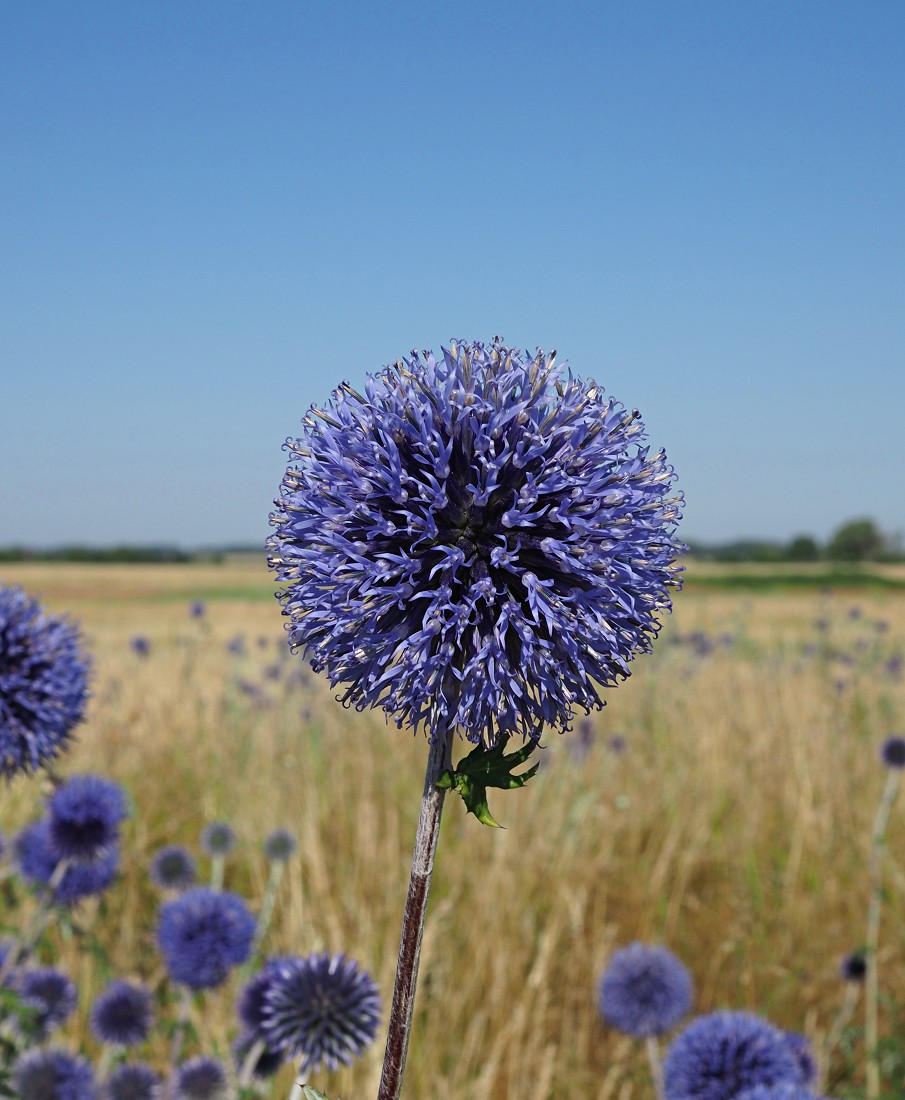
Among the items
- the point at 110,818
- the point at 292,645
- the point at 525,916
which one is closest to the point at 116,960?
the point at 110,818

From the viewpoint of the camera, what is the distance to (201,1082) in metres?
2.84

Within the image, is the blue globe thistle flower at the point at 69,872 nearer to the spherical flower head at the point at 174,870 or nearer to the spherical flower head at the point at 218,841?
the spherical flower head at the point at 174,870

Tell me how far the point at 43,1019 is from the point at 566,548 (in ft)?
8.93

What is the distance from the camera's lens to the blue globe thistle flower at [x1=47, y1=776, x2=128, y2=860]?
11.7 ft

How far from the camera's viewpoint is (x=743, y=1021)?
2.83 meters

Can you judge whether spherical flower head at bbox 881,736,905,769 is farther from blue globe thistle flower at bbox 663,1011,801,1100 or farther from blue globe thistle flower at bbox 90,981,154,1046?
blue globe thistle flower at bbox 90,981,154,1046

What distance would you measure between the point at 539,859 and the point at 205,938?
1871 mm

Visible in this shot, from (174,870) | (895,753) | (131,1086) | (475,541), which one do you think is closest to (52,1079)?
(131,1086)

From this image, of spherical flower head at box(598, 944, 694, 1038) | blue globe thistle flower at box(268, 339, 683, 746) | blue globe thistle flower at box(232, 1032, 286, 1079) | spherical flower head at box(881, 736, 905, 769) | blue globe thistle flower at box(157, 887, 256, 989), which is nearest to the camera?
blue globe thistle flower at box(268, 339, 683, 746)

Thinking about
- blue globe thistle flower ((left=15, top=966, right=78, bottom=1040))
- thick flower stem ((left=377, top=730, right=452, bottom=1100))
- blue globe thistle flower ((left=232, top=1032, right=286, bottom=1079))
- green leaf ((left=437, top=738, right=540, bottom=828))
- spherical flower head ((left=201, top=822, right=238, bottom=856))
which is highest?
green leaf ((left=437, top=738, right=540, bottom=828))

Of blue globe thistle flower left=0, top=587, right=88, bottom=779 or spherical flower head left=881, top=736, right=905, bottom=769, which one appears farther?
spherical flower head left=881, top=736, right=905, bottom=769

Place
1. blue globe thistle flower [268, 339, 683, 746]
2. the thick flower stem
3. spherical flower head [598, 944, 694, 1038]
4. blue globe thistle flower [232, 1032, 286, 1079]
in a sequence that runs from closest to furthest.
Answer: the thick flower stem → blue globe thistle flower [268, 339, 683, 746] → blue globe thistle flower [232, 1032, 286, 1079] → spherical flower head [598, 944, 694, 1038]

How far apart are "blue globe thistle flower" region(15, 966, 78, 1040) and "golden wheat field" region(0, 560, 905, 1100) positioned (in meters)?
0.19

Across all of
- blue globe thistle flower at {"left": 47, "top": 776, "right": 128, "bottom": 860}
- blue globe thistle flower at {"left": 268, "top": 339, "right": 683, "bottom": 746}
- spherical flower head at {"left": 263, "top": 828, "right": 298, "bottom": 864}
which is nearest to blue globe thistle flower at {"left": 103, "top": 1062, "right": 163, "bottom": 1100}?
blue globe thistle flower at {"left": 47, "top": 776, "right": 128, "bottom": 860}
